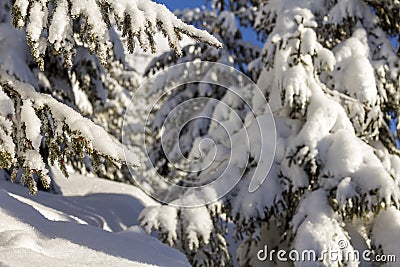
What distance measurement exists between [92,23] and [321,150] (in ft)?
13.7

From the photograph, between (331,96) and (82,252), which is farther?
(331,96)

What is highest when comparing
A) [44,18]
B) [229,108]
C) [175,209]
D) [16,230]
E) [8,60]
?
[229,108]

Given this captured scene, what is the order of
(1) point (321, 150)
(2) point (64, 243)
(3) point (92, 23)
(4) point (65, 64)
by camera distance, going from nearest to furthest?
(3) point (92, 23) < (2) point (64, 243) < (4) point (65, 64) < (1) point (321, 150)

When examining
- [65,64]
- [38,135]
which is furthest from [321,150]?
[38,135]

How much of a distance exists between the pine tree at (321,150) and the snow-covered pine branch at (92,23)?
3.61 m

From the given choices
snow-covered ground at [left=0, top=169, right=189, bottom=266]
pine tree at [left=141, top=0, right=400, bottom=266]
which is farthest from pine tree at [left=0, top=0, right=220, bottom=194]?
pine tree at [left=141, top=0, right=400, bottom=266]

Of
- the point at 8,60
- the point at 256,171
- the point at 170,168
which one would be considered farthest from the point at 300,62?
the point at 170,168

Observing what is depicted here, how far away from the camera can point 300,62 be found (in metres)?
7.05

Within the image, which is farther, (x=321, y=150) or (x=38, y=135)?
(x=321, y=150)

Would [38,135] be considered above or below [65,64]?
below

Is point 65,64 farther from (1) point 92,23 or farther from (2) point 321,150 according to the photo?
(2) point 321,150

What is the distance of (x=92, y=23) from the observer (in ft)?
9.71

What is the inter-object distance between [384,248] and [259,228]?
1604 mm

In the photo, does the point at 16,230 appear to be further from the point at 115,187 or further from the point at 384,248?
the point at 115,187
